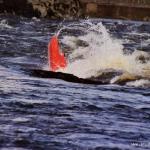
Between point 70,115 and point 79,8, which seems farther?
point 79,8

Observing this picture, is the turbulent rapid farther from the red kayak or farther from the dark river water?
the dark river water

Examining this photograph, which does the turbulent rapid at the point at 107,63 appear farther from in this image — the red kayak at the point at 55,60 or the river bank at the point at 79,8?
the river bank at the point at 79,8

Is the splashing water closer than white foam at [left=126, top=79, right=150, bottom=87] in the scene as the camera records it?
No

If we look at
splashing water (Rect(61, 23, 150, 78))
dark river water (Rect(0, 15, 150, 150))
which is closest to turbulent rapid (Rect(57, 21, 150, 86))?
splashing water (Rect(61, 23, 150, 78))

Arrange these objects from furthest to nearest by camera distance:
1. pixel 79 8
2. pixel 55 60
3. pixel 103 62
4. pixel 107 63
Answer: pixel 79 8 < pixel 103 62 < pixel 107 63 < pixel 55 60

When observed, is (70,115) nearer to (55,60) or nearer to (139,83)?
(139,83)

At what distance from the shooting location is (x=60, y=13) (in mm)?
80625

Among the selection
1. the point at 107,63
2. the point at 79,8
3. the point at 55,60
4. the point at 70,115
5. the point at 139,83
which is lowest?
the point at 79,8

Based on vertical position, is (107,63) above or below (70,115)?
below

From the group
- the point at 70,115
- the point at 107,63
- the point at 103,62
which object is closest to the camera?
the point at 70,115

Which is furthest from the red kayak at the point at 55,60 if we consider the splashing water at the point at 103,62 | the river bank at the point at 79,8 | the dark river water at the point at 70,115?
the river bank at the point at 79,8

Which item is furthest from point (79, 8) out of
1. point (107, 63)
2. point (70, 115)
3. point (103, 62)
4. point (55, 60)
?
point (70, 115)

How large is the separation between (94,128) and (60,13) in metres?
70.1

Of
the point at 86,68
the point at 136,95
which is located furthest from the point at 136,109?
the point at 86,68
